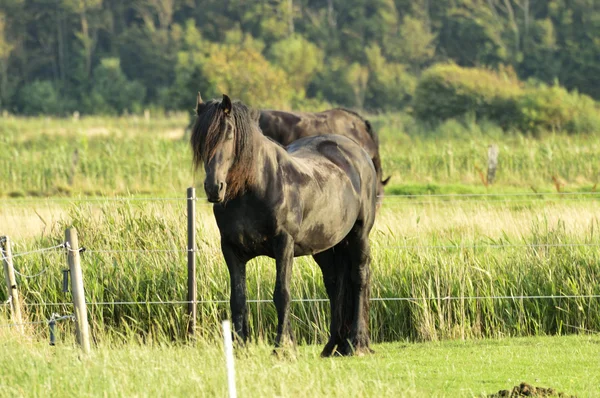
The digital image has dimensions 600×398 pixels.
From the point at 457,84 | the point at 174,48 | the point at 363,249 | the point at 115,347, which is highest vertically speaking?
the point at 174,48

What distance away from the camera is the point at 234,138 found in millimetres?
8602

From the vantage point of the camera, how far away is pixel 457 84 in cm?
4016

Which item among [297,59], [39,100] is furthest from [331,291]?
[39,100]

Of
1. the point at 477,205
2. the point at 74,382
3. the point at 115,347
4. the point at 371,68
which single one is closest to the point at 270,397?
the point at 74,382

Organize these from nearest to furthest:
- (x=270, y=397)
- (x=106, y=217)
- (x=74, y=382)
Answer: (x=270, y=397) < (x=74, y=382) < (x=106, y=217)

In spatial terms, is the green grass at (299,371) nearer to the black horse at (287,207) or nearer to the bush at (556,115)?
the black horse at (287,207)

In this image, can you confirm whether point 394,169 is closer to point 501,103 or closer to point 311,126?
point 311,126

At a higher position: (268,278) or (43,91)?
(43,91)

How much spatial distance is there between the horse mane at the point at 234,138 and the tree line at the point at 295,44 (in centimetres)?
4521

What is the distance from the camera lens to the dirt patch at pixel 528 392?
8008 mm

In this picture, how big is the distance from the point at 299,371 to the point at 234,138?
6.23 ft

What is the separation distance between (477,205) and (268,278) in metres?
7.30

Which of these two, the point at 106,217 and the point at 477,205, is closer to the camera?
the point at 106,217

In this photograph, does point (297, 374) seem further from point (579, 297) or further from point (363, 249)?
point (579, 297)
